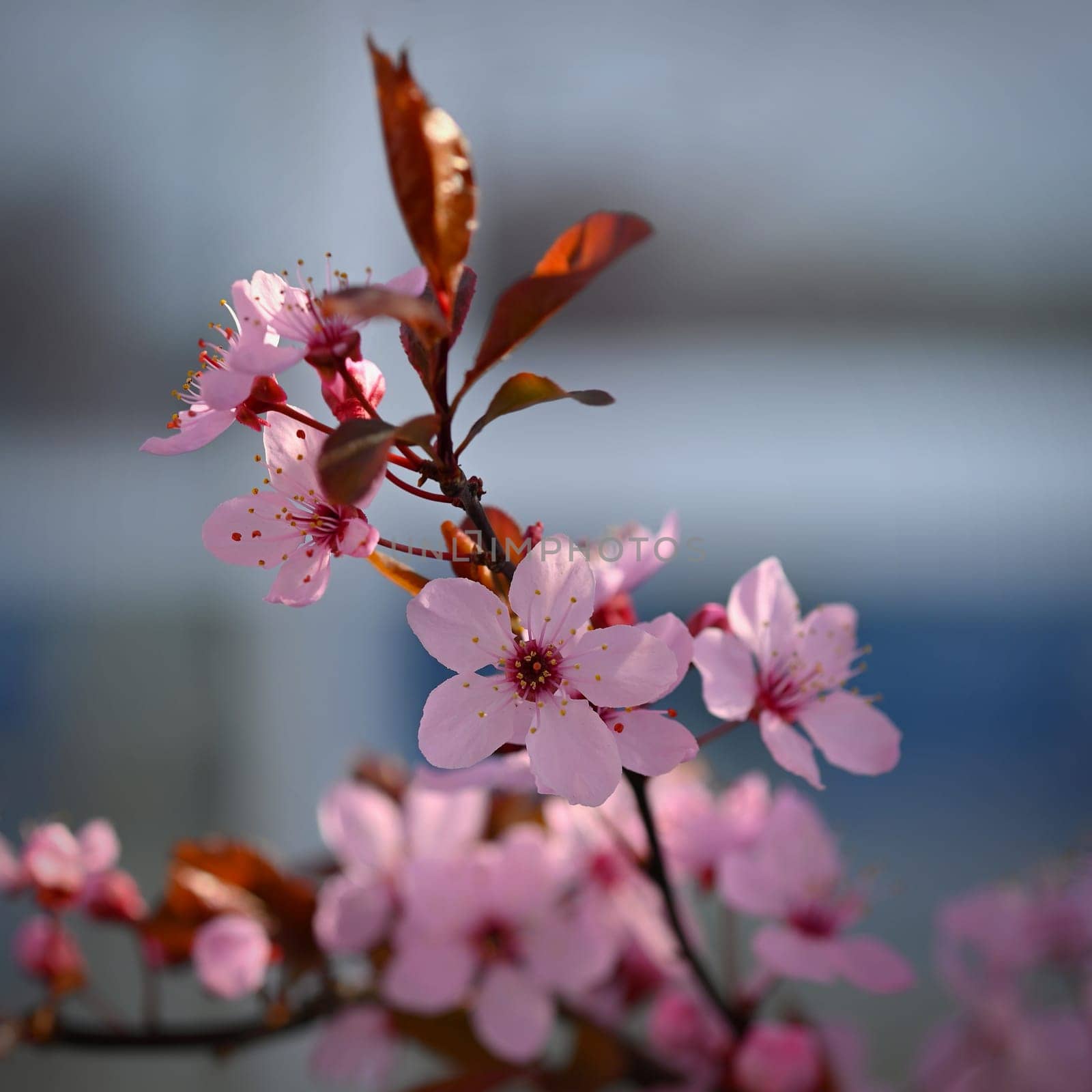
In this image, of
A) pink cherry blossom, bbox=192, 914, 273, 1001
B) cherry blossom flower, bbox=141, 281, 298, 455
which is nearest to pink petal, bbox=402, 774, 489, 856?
pink cherry blossom, bbox=192, 914, 273, 1001

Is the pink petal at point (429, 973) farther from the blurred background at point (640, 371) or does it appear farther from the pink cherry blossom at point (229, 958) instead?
the blurred background at point (640, 371)

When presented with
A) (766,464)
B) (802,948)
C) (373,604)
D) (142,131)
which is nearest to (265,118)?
(142,131)

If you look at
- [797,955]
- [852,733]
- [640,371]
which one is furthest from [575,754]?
[640,371]

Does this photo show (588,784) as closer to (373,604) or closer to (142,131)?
(373,604)

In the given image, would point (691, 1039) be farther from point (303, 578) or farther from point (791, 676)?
point (303, 578)

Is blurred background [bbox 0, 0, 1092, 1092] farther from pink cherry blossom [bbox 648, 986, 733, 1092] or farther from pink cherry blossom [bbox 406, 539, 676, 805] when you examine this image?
pink cherry blossom [bbox 406, 539, 676, 805]

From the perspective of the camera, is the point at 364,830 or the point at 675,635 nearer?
the point at 675,635
